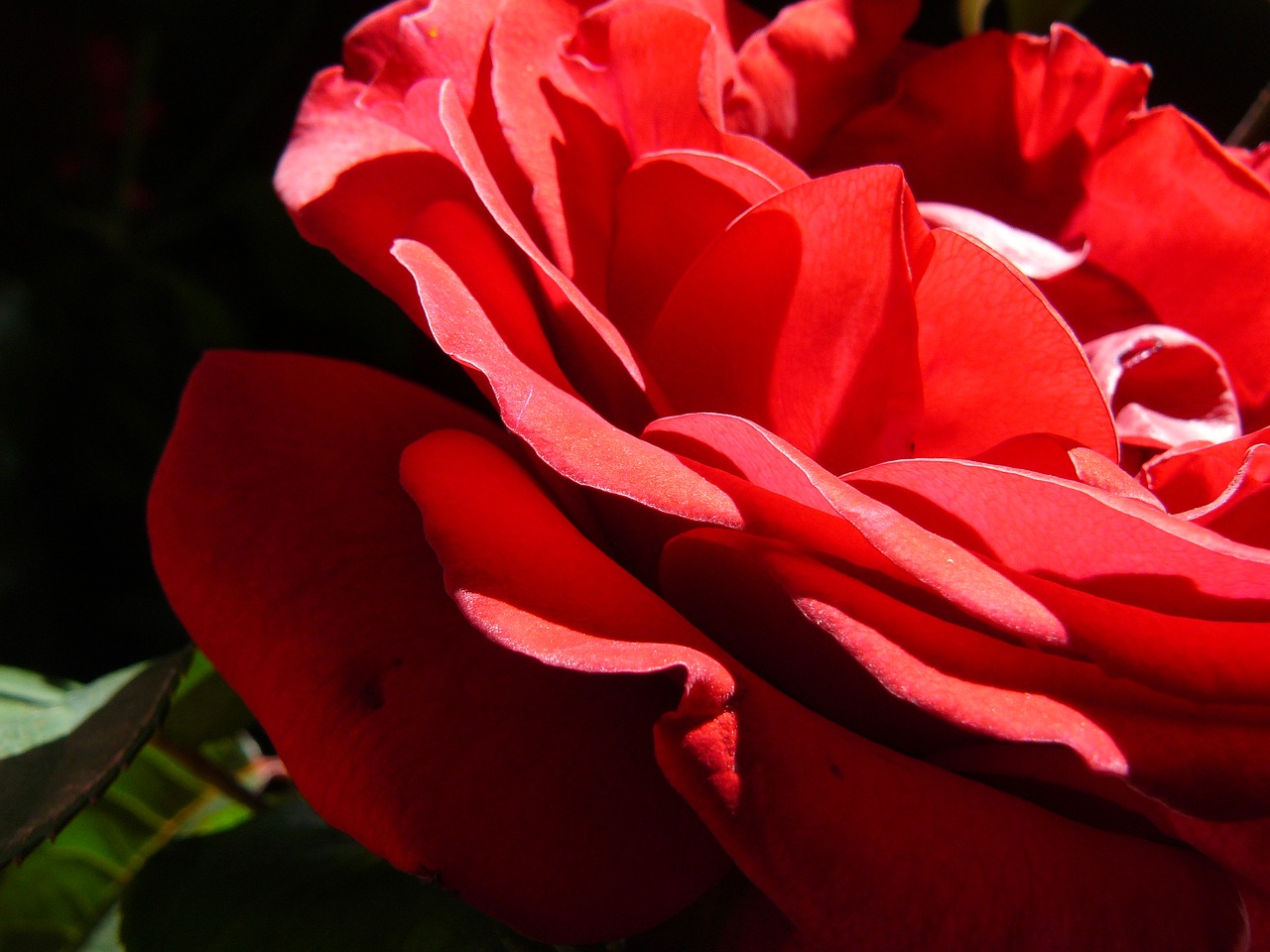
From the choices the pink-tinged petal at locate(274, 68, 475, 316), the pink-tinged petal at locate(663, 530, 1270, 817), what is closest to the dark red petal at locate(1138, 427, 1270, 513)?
the pink-tinged petal at locate(663, 530, 1270, 817)

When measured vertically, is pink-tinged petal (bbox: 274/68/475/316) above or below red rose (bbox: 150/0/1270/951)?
above

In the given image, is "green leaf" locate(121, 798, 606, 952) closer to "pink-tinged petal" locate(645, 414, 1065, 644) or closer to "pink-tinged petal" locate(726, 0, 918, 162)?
"pink-tinged petal" locate(645, 414, 1065, 644)

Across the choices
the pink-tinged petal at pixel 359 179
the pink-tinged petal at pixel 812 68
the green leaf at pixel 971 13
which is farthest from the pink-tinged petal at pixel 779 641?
the green leaf at pixel 971 13

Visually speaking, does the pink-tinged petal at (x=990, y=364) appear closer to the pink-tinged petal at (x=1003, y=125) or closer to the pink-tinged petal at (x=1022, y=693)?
the pink-tinged petal at (x=1022, y=693)

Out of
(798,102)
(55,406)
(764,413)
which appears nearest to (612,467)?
(764,413)

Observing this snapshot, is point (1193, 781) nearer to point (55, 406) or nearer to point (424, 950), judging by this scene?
point (424, 950)

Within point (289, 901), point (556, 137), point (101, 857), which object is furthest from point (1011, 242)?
point (101, 857)

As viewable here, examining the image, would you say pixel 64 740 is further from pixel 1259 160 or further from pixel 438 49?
pixel 1259 160

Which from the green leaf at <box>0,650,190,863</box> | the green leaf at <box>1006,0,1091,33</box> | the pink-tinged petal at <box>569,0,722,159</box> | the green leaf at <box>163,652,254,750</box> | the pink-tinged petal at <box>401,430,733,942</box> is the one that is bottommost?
the green leaf at <box>163,652,254,750</box>
